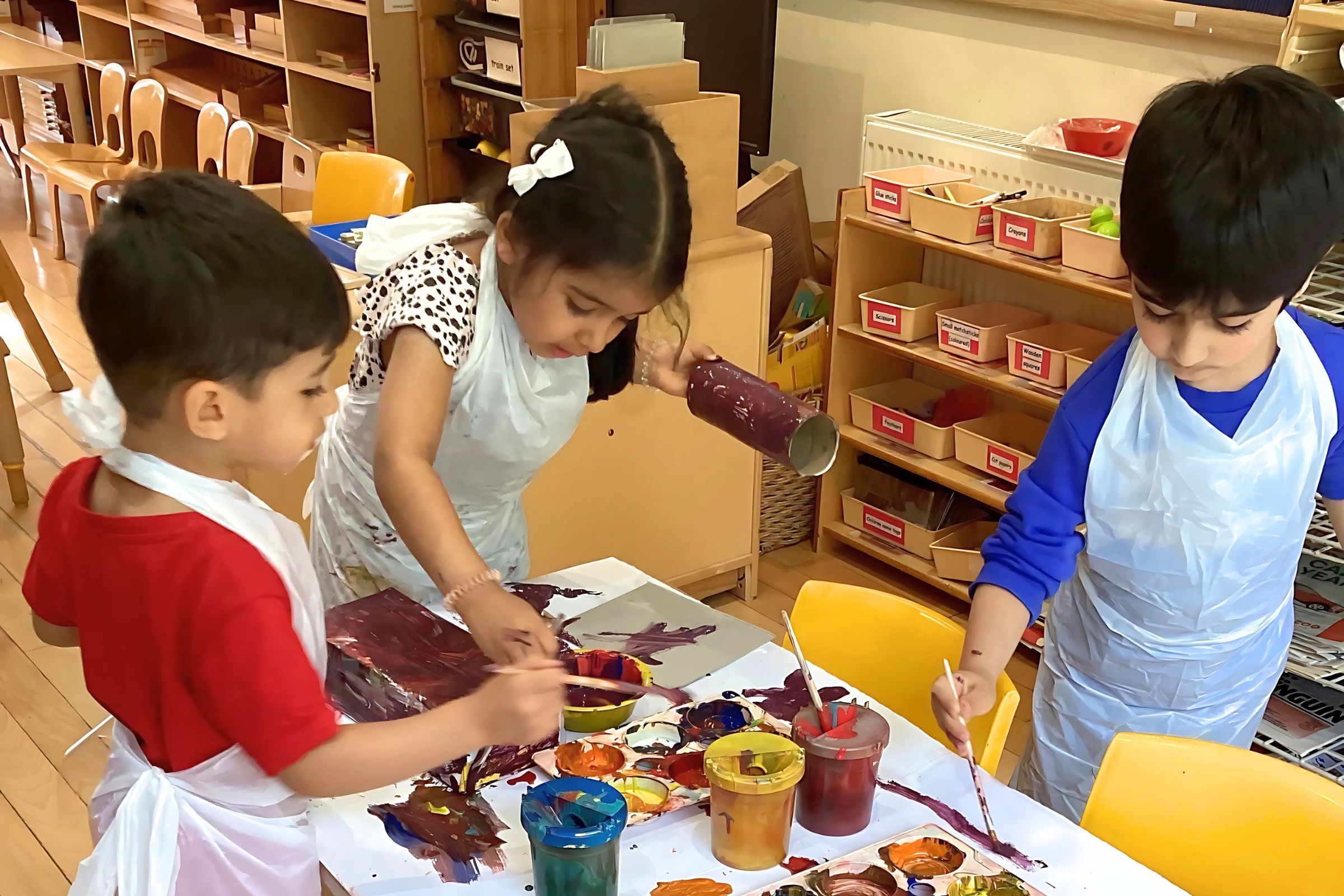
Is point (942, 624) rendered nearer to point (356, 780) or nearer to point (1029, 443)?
point (356, 780)

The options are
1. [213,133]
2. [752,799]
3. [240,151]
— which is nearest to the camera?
[752,799]

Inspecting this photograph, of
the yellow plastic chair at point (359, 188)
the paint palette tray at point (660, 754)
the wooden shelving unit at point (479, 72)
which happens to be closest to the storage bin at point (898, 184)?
the wooden shelving unit at point (479, 72)

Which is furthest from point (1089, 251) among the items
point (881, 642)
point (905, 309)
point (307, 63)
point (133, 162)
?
point (133, 162)

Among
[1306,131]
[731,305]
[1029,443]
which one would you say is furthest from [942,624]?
[1029,443]

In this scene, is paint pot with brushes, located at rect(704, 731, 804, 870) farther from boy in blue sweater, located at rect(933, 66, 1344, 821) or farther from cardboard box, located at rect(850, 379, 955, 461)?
cardboard box, located at rect(850, 379, 955, 461)

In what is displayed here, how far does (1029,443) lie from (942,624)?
4.75ft

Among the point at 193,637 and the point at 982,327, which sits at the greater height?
the point at 193,637

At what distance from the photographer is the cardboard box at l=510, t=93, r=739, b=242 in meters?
2.12

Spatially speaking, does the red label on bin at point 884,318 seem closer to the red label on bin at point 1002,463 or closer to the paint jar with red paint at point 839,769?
the red label on bin at point 1002,463

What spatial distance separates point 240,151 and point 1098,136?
109 inches

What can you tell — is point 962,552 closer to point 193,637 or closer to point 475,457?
point 475,457

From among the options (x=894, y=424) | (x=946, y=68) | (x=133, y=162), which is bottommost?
(x=894, y=424)

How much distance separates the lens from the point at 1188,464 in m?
1.26

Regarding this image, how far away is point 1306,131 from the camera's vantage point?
3.43 feet
